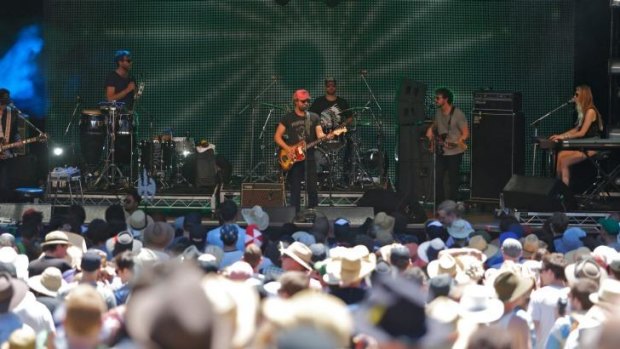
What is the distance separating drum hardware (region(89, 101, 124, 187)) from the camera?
603 inches

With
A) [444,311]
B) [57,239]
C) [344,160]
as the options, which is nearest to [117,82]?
[344,160]

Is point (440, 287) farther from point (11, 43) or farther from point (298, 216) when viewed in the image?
point (11, 43)

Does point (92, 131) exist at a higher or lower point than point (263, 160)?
higher

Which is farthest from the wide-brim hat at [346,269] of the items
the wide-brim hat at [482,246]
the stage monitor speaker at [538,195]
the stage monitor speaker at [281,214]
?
the stage monitor speaker at [538,195]

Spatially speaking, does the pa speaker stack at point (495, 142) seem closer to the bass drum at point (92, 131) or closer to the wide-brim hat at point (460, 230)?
the wide-brim hat at point (460, 230)

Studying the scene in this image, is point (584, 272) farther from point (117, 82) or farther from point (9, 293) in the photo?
point (117, 82)

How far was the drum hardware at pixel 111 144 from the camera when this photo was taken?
50.3ft

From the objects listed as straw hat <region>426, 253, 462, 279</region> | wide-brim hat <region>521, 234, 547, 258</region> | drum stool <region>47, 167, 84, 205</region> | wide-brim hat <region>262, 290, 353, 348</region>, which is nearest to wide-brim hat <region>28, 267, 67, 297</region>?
straw hat <region>426, 253, 462, 279</region>

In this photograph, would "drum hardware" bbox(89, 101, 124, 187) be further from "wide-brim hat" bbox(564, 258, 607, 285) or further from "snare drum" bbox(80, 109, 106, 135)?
"wide-brim hat" bbox(564, 258, 607, 285)

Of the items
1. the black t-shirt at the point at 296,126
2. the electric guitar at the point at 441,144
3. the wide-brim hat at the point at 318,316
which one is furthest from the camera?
the electric guitar at the point at 441,144

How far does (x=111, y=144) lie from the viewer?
50.8 feet

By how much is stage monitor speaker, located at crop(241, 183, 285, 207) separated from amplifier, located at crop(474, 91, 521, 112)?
9.29 ft

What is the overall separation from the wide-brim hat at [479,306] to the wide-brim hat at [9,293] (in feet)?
7.31

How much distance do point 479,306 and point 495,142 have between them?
31.6 ft
